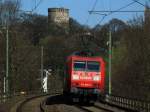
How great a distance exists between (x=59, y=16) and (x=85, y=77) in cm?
10379

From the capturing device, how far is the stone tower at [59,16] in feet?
443

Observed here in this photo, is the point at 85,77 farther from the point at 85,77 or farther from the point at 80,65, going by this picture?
the point at 80,65

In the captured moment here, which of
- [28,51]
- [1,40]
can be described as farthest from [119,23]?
[1,40]

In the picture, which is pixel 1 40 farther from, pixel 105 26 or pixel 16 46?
pixel 105 26

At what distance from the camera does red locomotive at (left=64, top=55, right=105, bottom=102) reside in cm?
4106

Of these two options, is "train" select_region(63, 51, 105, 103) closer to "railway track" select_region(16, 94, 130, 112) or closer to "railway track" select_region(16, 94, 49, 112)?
"railway track" select_region(16, 94, 130, 112)

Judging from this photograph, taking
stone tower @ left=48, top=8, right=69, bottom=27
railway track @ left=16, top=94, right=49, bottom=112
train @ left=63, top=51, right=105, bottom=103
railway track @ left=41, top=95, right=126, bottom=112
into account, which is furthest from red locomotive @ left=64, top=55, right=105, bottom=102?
stone tower @ left=48, top=8, right=69, bottom=27

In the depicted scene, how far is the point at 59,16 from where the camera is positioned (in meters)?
144

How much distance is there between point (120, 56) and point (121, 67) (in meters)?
8.25

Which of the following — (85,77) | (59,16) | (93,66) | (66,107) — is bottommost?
(66,107)

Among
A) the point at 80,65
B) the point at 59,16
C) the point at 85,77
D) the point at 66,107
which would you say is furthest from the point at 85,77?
the point at 59,16

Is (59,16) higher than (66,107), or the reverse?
(59,16)

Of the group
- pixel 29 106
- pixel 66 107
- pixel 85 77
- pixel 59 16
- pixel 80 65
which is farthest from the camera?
pixel 59 16

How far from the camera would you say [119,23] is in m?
106
